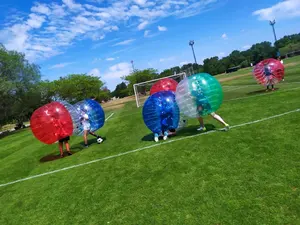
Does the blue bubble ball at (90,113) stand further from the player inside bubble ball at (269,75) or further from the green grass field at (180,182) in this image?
the player inside bubble ball at (269,75)

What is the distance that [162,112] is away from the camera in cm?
950

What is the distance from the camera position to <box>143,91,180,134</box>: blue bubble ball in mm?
9469

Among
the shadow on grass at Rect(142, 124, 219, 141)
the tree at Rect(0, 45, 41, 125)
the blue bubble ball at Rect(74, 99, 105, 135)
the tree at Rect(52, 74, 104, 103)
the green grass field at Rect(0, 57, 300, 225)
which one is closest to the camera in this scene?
the green grass field at Rect(0, 57, 300, 225)

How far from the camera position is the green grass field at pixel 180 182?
466 centimetres

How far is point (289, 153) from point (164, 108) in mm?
4329

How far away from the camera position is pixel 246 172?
5727 millimetres

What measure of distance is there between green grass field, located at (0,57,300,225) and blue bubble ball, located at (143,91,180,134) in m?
0.58

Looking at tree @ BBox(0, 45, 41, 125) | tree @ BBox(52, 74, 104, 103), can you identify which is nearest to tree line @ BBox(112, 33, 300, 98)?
tree @ BBox(52, 74, 104, 103)

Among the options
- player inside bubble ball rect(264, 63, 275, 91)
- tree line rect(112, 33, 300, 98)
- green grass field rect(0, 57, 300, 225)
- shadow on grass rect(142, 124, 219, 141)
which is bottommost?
green grass field rect(0, 57, 300, 225)

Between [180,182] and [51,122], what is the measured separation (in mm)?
6040

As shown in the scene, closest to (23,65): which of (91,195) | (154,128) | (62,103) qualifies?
(62,103)

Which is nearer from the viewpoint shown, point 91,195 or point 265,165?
point 265,165

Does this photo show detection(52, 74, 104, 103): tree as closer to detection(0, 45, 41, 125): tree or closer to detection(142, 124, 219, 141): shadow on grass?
detection(0, 45, 41, 125): tree

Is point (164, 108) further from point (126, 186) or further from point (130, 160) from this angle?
point (126, 186)
